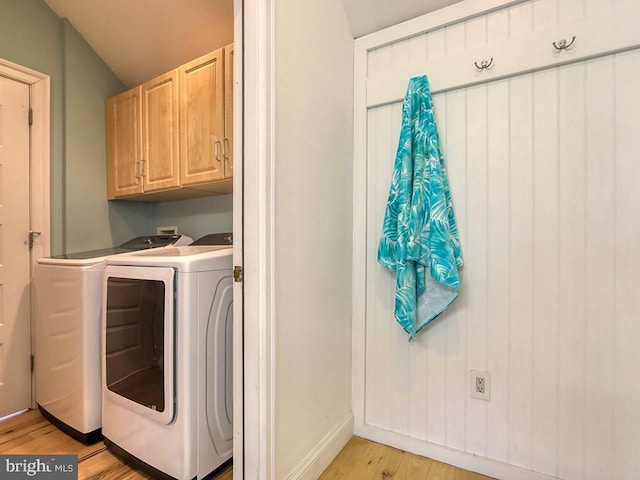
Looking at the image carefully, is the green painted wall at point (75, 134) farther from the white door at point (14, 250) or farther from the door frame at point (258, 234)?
the door frame at point (258, 234)

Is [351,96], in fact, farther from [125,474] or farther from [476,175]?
[125,474]

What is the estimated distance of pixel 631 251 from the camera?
1097mm

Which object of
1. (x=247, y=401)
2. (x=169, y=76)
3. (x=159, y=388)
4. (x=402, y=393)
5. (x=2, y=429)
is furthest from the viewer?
(x=169, y=76)

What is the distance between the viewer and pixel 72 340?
61.3 inches

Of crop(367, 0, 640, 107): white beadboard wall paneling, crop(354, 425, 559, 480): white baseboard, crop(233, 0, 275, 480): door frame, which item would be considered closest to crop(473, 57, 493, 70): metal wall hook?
crop(367, 0, 640, 107): white beadboard wall paneling

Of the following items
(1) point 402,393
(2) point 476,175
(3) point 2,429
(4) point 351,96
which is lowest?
(3) point 2,429

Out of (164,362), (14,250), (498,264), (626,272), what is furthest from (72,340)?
(626,272)

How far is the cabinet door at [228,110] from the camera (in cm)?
176

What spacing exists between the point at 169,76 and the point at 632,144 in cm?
238

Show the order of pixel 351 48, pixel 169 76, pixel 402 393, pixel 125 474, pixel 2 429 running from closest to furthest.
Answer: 1. pixel 125 474
2. pixel 402 393
3. pixel 351 48
4. pixel 2 429
5. pixel 169 76

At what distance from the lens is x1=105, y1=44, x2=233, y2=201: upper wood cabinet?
5.89ft

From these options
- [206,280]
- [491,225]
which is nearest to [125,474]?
[206,280]

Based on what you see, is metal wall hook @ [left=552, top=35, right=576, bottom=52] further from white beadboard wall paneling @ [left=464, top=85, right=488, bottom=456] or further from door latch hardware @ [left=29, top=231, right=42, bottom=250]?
door latch hardware @ [left=29, top=231, right=42, bottom=250]

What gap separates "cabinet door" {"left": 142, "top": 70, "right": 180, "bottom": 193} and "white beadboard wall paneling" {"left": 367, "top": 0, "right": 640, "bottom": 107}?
1.28 metres
